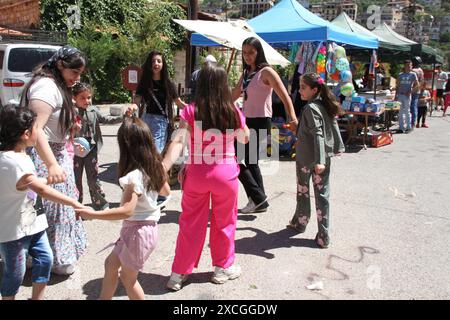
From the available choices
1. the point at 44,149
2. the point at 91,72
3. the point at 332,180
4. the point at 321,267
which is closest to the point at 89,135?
the point at 44,149

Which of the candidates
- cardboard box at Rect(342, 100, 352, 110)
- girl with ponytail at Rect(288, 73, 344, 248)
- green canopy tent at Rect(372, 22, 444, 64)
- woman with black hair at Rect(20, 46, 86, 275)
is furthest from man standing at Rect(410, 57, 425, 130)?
woman with black hair at Rect(20, 46, 86, 275)

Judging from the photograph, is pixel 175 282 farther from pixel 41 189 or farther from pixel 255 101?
pixel 255 101

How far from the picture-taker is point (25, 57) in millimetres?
10391

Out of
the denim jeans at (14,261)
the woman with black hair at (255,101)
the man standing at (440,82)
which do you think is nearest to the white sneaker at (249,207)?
the woman with black hair at (255,101)

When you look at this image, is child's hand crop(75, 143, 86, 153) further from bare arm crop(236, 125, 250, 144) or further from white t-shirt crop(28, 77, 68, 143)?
bare arm crop(236, 125, 250, 144)

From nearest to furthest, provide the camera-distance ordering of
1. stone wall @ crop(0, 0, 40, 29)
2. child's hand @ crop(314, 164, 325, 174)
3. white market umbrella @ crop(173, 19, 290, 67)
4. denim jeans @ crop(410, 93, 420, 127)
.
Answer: child's hand @ crop(314, 164, 325, 174) < white market umbrella @ crop(173, 19, 290, 67) < denim jeans @ crop(410, 93, 420, 127) < stone wall @ crop(0, 0, 40, 29)

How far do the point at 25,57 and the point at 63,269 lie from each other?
8.52 metres

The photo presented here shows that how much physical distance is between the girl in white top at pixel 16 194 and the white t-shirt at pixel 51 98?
0.41 m

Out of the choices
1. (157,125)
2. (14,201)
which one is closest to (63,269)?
(14,201)

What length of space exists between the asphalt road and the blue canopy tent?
3.20 metres

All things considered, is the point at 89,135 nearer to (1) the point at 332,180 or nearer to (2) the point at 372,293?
(2) the point at 372,293

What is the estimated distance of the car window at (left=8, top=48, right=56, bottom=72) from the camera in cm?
1021

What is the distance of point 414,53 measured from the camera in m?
15.4
